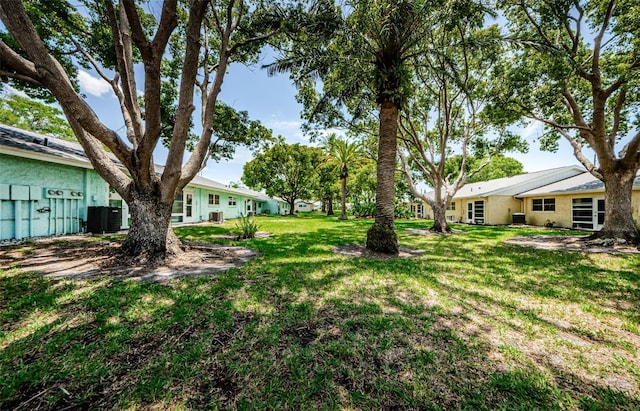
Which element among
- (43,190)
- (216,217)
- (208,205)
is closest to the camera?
(43,190)

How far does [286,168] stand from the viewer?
31.9 meters

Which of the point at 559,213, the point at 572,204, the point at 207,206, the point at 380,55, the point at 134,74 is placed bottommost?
the point at 559,213

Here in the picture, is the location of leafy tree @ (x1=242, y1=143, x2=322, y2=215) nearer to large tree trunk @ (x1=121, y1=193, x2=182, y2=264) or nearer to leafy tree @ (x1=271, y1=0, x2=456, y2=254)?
leafy tree @ (x1=271, y1=0, x2=456, y2=254)

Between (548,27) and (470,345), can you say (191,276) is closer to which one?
(470,345)

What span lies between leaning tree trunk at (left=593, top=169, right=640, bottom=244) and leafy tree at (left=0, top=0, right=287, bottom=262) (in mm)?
13917

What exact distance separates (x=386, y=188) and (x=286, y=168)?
1020 inches

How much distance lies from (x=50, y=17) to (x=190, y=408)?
1213 centimetres

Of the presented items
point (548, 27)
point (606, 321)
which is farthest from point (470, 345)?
point (548, 27)

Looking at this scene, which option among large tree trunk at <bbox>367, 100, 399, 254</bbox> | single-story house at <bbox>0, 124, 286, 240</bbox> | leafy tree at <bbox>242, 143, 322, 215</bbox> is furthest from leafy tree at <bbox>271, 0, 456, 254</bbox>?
leafy tree at <bbox>242, 143, 322, 215</bbox>

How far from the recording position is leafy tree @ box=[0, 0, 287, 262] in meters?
4.45

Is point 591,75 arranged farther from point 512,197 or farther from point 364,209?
point 364,209

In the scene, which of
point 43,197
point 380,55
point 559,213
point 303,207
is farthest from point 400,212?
point 303,207

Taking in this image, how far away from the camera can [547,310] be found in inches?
141

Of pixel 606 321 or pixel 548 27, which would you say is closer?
pixel 606 321
